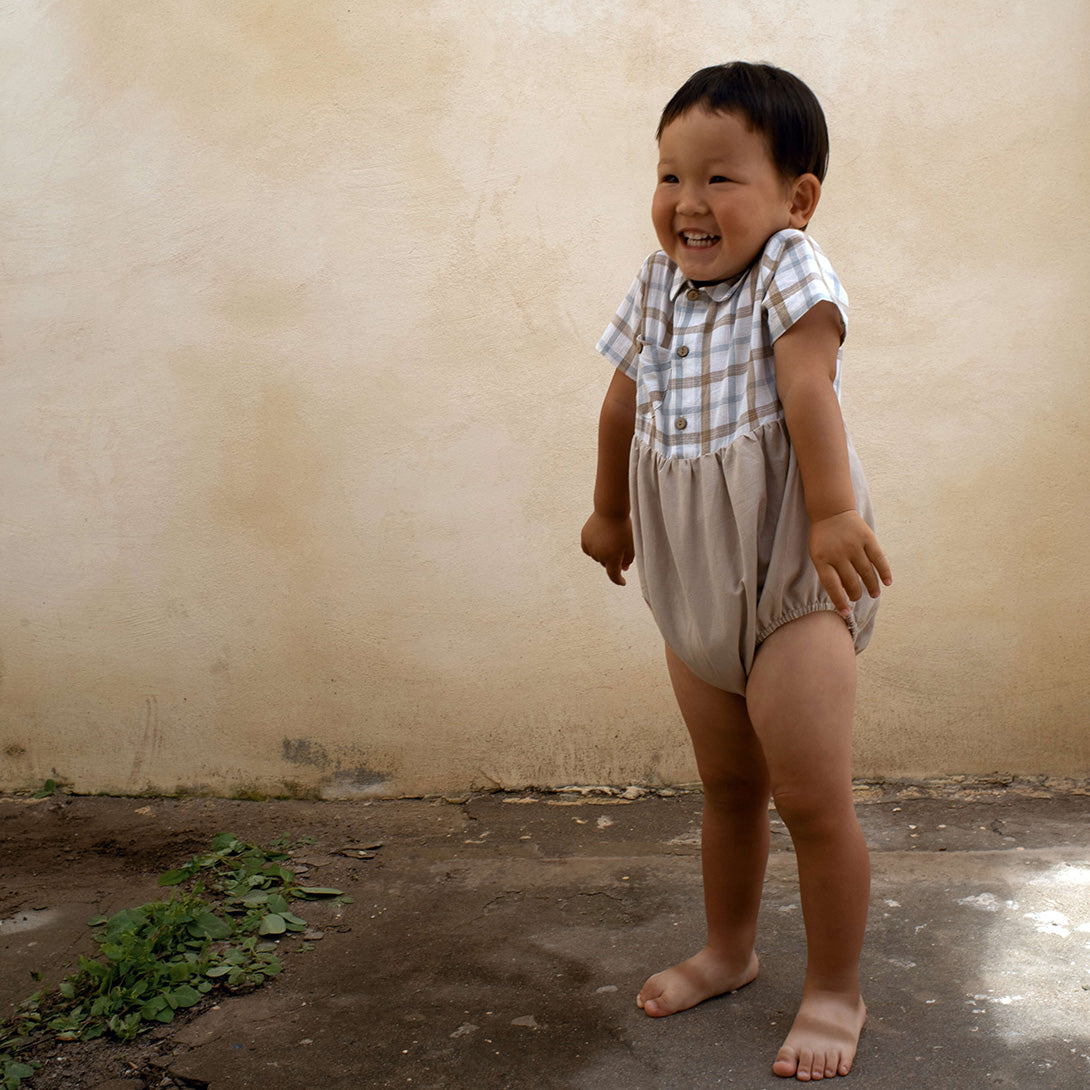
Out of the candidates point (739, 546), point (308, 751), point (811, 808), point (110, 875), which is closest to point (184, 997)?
point (110, 875)

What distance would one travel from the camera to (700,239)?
1.67m

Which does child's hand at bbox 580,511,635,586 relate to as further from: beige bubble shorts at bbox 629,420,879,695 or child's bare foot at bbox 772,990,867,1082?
child's bare foot at bbox 772,990,867,1082

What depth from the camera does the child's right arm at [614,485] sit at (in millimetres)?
1875

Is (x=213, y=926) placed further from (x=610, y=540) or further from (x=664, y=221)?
(x=664, y=221)

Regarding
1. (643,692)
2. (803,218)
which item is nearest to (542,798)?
(643,692)

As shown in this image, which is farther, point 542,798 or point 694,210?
point 542,798

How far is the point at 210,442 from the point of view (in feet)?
9.50

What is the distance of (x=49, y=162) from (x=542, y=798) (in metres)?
2.12

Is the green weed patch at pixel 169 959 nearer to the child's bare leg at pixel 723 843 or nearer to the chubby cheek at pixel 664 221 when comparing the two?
the child's bare leg at pixel 723 843

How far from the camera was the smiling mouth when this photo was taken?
1.66 metres

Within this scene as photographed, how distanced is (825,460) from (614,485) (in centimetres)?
46

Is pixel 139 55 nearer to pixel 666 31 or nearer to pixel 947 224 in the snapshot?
pixel 666 31

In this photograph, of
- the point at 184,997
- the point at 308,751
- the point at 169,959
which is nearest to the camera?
the point at 184,997

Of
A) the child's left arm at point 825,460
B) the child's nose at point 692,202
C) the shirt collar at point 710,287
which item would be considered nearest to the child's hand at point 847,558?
the child's left arm at point 825,460
